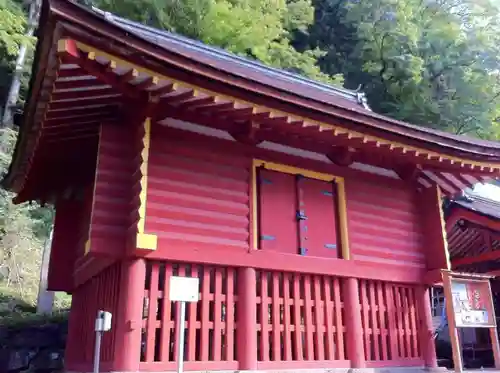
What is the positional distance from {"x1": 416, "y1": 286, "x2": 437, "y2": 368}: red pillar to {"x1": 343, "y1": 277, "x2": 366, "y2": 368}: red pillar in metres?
1.28

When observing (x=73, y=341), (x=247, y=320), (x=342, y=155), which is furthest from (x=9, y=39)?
(x=247, y=320)

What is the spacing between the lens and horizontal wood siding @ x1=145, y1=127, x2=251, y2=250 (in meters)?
5.67

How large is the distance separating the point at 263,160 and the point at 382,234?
7.32ft

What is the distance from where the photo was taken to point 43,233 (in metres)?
17.2

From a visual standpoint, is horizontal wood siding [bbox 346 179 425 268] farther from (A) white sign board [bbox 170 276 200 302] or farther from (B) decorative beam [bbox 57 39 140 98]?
(B) decorative beam [bbox 57 39 140 98]

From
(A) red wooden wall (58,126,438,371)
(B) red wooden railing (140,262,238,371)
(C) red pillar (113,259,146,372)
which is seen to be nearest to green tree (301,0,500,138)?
(A) red wooden wall (58,126,438,371)

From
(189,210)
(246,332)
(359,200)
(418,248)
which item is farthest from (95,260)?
(418,248)

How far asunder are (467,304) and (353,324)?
5.84ft

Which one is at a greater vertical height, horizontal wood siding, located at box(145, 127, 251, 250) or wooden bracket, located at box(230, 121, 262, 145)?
wooden bracket, located at box(230, 121, 262, 145)

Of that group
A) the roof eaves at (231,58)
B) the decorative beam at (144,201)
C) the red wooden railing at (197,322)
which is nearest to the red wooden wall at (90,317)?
the red wooden railing at (197,322)

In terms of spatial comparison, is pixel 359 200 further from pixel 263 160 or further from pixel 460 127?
pixel 460 127

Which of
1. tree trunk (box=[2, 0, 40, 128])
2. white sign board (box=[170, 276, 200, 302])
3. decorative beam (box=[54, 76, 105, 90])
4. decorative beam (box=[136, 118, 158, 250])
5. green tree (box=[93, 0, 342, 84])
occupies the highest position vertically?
green tree (box=[93, 0, 342, 84])

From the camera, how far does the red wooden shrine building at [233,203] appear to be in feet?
16.9

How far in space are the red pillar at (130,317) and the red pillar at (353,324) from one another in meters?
2.81
